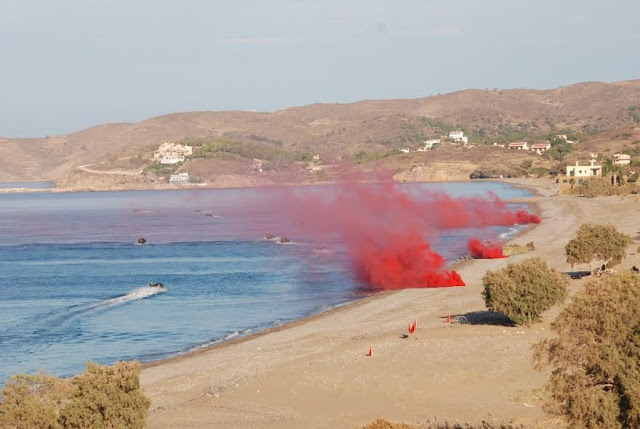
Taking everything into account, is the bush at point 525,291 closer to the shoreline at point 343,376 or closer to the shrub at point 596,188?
the shoreline at point 343,376

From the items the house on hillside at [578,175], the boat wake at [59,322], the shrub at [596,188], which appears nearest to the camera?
the boat wake at [59,322]

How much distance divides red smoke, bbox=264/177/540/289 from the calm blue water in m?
2.35

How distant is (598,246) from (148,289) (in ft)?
91.9

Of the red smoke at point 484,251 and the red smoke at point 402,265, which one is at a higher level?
the red smoke at point 402,265

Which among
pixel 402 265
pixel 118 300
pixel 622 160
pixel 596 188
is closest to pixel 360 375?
pixel 118 300

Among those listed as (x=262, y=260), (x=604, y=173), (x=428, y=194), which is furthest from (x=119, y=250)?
(x=604, y=173)

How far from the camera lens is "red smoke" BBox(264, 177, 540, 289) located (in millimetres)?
61406

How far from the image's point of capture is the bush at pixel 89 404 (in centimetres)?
2116

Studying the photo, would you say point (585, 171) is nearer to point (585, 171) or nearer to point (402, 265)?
point (585, 171)

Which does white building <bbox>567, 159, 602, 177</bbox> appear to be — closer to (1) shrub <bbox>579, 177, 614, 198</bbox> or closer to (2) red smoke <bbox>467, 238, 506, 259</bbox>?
(1) shrub <bbox>579, 177, 614, 198</bbox>

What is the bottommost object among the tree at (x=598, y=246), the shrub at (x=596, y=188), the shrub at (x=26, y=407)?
the shrub at (x=596, y=188)

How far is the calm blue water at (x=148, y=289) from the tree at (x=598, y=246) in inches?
495

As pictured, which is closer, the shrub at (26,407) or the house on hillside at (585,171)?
the shrub at (26,407)

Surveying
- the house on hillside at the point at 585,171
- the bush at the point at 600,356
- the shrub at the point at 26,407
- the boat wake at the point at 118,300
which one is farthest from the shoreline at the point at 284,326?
the house on hillside at the point at 585,171
